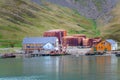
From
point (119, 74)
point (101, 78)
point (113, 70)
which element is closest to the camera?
point (101, 78)

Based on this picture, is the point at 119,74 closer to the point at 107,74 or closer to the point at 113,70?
the point at 107,74

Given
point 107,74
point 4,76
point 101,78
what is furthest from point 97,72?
point 4,76

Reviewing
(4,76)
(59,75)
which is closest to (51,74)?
(59,75)

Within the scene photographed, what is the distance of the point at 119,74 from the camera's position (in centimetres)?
11375

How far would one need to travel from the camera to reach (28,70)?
129875 millimetres

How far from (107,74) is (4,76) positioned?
2426 centimetres

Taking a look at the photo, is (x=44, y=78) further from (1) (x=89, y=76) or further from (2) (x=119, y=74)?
(2) (x=119, y=74)

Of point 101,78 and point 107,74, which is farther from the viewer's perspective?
point 107,74

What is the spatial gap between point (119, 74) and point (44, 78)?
17.7m

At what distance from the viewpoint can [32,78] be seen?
11088 cm

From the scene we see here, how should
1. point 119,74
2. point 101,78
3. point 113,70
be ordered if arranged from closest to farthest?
1. point 101,78
2. point 119,74
3. point 113,70

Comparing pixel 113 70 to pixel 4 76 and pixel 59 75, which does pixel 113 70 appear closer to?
pixel 59 75

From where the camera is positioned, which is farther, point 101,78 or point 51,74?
point 51,74

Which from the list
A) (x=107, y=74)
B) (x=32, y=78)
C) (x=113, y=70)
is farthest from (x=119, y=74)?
(x=32, y=78)
